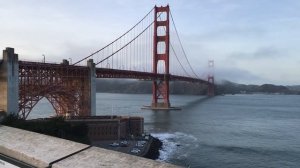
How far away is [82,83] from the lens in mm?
47000

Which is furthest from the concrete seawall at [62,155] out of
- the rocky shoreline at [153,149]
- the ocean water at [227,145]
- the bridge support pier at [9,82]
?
the bridge support pier at [9,82]

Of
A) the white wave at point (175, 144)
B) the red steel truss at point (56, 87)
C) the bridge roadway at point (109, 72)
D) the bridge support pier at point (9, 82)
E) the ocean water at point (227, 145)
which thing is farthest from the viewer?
the bridge roadway at point (109, 72)

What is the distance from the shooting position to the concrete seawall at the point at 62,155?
4.61 meters

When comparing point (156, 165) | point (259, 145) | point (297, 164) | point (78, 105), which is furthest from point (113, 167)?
point (78, 105)

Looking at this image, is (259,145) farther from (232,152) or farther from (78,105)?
(78,105)

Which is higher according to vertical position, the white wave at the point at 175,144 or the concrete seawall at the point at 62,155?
the concrete seawall at the point at 62,155

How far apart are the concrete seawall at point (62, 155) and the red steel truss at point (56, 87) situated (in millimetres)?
33664

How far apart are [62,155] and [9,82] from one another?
31753mm

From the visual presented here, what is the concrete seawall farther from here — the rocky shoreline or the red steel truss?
the red steel truss

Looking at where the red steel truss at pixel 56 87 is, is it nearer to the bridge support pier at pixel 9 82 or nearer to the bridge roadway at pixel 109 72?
the bridge roadway at pixel 109 72

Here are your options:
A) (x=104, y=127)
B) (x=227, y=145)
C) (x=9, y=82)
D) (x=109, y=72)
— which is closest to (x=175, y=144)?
(x=227, y=145)

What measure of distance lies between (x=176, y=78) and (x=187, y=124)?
3436 cm

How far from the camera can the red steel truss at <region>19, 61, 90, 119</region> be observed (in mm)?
39094

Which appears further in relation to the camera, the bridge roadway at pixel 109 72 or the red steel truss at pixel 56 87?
the bridge roadway at pixel 109 72
